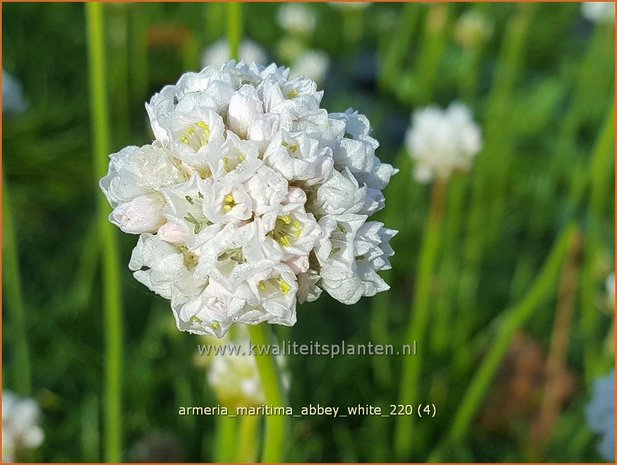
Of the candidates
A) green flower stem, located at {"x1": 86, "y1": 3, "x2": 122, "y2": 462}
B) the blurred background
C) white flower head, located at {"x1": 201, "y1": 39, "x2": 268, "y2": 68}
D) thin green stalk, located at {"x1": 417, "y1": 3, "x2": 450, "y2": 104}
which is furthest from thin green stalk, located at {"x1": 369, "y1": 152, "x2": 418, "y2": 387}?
green flower stem, located at {"x1": 86, "y1": 3, "x2": 122, "y2": 462}

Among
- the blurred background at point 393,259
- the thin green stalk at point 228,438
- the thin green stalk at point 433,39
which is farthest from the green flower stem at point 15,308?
the thin green stalk at point 433,39

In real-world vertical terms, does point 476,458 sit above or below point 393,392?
below

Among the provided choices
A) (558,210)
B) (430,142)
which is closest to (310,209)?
(430,142)

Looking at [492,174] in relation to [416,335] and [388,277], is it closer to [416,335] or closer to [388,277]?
→ [388,277]

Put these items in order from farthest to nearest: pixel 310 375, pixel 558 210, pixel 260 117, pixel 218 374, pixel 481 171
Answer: pixel 558 210 → pixel 481 171 → pixel 310 375 → pixel 218 374 → pixel 260 117

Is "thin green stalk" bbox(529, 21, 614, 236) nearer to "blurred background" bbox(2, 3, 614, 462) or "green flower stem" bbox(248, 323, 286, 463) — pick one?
"blurred background" bbox(2, 3, 614, 462)

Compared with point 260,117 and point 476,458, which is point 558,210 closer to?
point 476,458

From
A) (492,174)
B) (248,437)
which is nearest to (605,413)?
(248,437)
